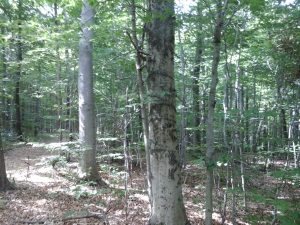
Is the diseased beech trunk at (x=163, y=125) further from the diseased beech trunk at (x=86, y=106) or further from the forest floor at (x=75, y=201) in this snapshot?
the diseased beech trunk at (x=86, y=106)

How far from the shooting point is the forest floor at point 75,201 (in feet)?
20.2

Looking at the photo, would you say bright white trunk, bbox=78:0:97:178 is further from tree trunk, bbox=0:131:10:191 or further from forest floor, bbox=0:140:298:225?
tree trunk, bbox=0:131:10:191

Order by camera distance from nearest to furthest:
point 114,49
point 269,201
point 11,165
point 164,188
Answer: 1. point 269,201
2. point 164,188
3. point 114,49
4. point 11,165

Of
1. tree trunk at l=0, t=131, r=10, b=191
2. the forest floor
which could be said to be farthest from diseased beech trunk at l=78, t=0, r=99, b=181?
tree trunk at l=0, t=131, r=10, b=191

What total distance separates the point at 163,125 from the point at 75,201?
13.7 ft

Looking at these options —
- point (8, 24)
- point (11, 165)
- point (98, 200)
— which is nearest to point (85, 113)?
point (98, 200)

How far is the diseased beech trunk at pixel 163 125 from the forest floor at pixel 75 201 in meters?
1.12

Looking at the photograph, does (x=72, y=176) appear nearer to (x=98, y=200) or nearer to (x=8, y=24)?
(x=98, y=200)

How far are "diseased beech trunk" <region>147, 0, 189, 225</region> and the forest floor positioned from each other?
112cm

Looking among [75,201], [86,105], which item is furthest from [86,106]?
[75,201]

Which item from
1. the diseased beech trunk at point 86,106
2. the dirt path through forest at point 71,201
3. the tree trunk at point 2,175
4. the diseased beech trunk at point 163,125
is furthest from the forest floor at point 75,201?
the diseased beech trunk at point 163,125

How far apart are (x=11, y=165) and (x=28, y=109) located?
16430 millimetres

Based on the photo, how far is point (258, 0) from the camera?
12.4 feet

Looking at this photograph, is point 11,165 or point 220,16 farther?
point 11,165
